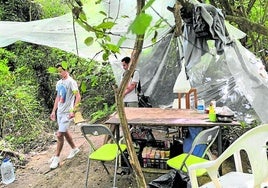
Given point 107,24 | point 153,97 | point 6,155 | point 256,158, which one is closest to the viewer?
point 107,24

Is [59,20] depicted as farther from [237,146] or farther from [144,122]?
[237,146]

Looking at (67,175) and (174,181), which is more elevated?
(174,181)

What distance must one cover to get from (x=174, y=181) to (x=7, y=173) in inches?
105

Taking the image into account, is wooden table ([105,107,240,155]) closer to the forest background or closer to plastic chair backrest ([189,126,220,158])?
plastic chair backrest ([189,126,220,158])

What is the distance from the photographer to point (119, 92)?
173 centimetres

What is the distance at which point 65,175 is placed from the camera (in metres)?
4.53

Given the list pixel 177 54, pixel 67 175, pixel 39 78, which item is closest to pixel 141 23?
pixel 67 175

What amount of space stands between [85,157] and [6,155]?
1.33 m

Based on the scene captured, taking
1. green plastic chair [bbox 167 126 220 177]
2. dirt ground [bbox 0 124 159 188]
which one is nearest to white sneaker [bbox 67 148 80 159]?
dirt ground [bbox 0 124 159 188]

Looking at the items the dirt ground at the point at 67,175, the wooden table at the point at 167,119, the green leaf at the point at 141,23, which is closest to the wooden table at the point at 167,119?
the wooden table at the point at 167,119

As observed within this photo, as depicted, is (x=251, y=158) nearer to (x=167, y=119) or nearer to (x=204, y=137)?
(x=204, y=137)

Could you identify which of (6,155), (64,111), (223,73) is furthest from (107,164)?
(223,73)

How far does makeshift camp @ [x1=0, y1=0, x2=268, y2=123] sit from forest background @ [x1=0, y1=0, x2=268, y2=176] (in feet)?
2.02

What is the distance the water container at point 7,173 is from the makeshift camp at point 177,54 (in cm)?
169
